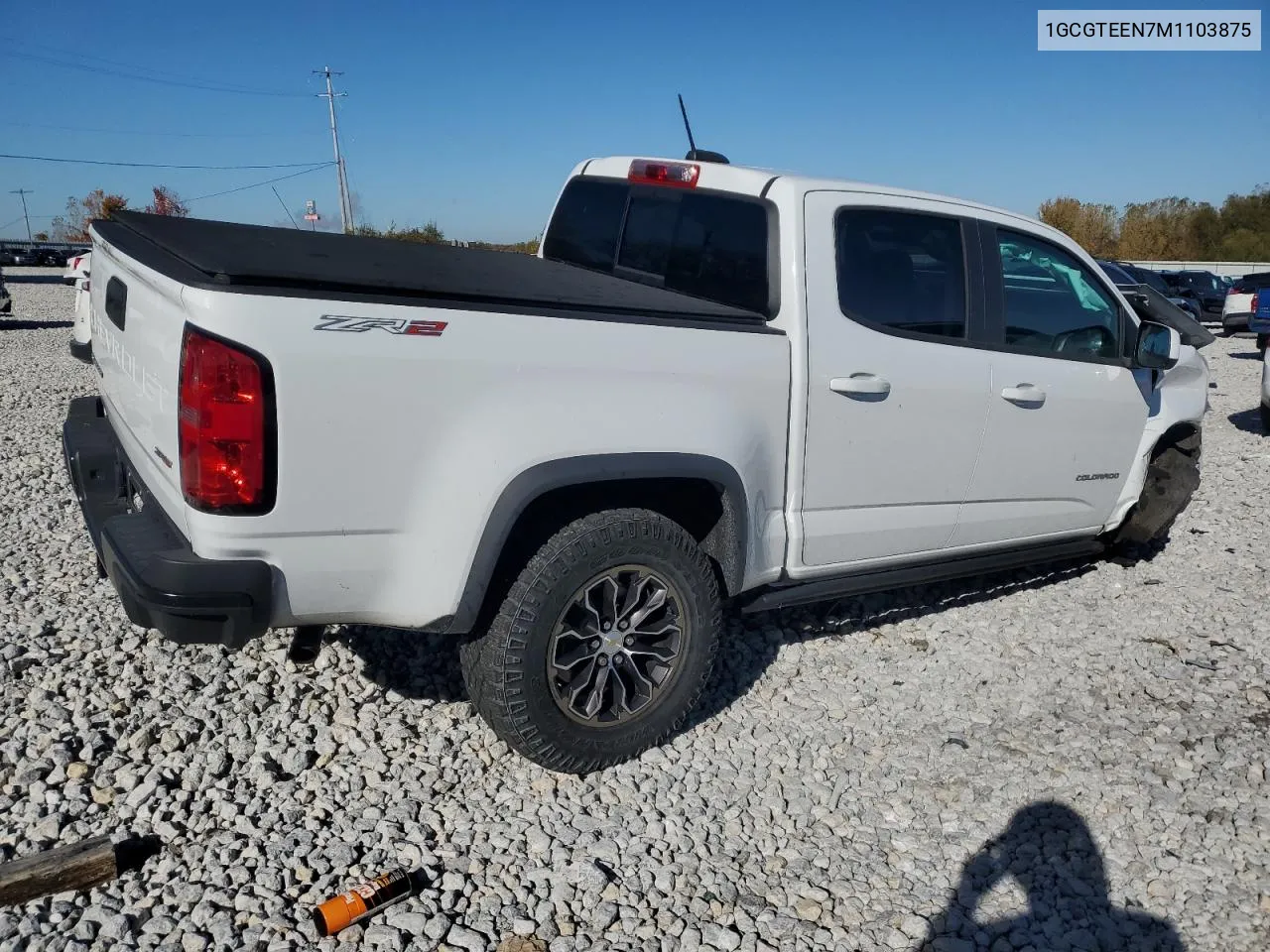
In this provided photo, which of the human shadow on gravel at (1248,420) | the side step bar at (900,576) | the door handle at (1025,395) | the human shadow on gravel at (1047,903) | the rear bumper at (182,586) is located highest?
the door handle at (1025,395)

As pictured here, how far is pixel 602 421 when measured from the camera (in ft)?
9.89

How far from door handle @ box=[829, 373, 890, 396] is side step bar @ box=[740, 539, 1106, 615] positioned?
76 cm

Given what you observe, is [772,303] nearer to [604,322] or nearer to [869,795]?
[604,322]

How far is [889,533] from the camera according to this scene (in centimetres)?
396

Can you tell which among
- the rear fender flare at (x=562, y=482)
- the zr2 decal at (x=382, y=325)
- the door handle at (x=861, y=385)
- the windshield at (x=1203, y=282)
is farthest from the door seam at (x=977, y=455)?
the windshield at (x=1203, y=282)

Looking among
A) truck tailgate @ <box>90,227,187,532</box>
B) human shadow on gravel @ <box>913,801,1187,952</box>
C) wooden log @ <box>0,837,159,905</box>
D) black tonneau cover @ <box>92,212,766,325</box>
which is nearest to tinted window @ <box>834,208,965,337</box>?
black tonneau cover @ <box>92,212,766,325</box>

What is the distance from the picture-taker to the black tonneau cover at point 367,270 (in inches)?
103

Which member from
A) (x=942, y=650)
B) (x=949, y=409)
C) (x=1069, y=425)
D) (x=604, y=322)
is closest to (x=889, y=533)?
(x=949, y=409)

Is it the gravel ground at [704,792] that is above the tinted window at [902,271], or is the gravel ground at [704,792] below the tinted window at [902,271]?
below

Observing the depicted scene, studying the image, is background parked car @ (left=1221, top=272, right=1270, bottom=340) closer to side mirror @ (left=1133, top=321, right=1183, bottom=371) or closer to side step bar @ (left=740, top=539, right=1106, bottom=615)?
side mirror @ (left=1133, top=321, right=1183, bottom=371)

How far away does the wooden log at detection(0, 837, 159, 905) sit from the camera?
8.25ft

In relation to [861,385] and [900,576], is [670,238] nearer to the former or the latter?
[861,385]

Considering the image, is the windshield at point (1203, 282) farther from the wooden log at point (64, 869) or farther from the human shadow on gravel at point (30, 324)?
the wooden log at point (64, 869)

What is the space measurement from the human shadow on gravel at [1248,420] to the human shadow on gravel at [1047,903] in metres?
8.60
